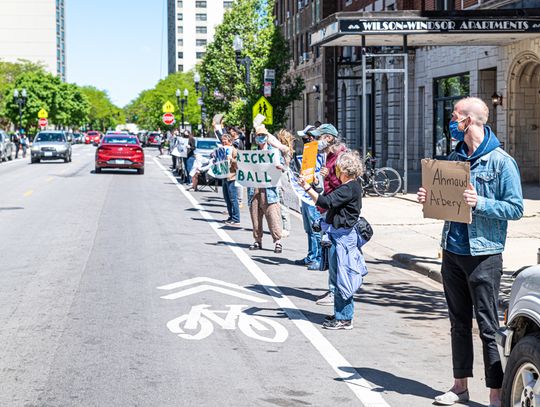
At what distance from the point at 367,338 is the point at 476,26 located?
17.9 metres

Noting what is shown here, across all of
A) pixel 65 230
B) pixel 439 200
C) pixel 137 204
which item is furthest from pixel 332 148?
pixel 137 204

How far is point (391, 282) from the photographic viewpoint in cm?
1240

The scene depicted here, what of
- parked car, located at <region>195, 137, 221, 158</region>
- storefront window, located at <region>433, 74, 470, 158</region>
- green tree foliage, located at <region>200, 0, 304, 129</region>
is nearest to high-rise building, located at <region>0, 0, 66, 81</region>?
green tree foliage, located at <region>200, 0, 304, 129</region>

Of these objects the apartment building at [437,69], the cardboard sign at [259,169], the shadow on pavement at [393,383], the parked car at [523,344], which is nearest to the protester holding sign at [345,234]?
the shadow on pavement at [393,383]

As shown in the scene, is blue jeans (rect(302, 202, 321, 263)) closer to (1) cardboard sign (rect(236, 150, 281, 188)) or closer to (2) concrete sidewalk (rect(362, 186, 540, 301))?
(1) cardboard sign (rect(236, 150, 281, 188))

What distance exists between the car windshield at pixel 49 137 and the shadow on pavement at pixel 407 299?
1708 inches

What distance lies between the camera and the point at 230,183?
18984 millimetres

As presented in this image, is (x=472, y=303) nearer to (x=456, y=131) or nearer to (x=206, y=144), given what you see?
(x=456, y=131)

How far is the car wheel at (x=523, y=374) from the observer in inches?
199

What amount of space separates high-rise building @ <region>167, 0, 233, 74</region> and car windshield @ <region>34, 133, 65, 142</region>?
124764 millimetres

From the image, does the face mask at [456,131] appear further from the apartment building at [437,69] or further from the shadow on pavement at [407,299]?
the apartment building at [437,69]

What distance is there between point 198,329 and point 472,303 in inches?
127

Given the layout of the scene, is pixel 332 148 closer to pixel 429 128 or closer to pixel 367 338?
pixel 367 338

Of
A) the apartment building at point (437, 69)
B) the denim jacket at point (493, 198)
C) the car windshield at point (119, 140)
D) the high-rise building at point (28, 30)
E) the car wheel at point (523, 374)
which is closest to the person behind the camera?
the car wheel at point (523, 374)
